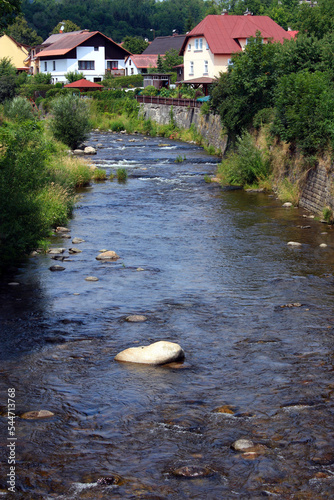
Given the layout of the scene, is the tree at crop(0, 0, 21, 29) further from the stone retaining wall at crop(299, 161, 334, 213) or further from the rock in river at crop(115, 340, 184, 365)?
the stone retaining wall at crop(299, 161, 334, 213)

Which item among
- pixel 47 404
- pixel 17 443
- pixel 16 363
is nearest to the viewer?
→ pixel 17 443

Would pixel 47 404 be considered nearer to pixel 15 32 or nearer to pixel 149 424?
pixel 149 424

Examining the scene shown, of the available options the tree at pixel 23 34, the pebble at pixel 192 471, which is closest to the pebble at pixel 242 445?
the pebble at pixel 192 471

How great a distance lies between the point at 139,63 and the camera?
79.2 meters

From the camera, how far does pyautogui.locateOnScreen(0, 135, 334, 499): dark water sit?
589cm

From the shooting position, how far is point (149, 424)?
22.4 feet

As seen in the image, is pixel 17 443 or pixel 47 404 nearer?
pixel 17 443

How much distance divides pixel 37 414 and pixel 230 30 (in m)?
54.9

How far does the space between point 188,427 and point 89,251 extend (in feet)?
28.3

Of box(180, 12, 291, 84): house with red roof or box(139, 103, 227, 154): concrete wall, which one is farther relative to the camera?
box(180, 12, 291, 84): house with red roof

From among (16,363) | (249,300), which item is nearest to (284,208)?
(249,300)

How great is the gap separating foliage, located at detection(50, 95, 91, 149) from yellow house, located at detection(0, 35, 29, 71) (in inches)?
2714

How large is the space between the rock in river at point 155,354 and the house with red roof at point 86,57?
243 ft

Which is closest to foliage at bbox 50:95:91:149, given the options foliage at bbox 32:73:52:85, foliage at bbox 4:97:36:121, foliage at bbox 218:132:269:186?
foliage at bbox 4:97:36:121
